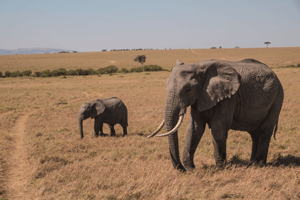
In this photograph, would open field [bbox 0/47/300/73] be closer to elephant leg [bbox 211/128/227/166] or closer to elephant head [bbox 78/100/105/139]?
elephant head [bbox 78/100/105/139]

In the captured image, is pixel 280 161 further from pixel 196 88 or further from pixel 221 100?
pixel 196 88

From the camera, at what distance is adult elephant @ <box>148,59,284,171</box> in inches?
196

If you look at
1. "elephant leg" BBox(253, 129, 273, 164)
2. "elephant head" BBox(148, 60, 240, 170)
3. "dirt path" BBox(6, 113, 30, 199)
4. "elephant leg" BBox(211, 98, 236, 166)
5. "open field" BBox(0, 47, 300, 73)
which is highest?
"open field" BBox(0, 47, 300, 73)

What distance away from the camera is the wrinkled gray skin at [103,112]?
972cm

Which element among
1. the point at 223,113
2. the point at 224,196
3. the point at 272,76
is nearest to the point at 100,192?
the point at 224,196

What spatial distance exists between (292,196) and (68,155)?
20.4 feet

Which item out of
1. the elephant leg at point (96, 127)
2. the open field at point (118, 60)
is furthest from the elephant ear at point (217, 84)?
the open field at point (118, 60)

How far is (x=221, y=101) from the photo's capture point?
5.17 meters

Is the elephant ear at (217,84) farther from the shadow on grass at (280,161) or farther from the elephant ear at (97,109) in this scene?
the elephant ear at (97,109)

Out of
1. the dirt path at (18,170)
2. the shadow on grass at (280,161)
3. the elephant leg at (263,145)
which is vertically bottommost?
the dirt path at (18,170)

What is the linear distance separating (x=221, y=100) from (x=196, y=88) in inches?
25.1

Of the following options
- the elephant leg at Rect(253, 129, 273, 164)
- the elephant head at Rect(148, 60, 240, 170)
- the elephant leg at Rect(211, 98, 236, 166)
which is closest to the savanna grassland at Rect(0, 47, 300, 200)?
the elephant leg at Rect(253, 129, 273, 164)

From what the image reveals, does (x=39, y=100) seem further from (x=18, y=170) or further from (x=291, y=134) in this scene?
(x=291, y=134)

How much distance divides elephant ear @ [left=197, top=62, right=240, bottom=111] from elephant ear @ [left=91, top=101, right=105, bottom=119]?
18.3 ft
